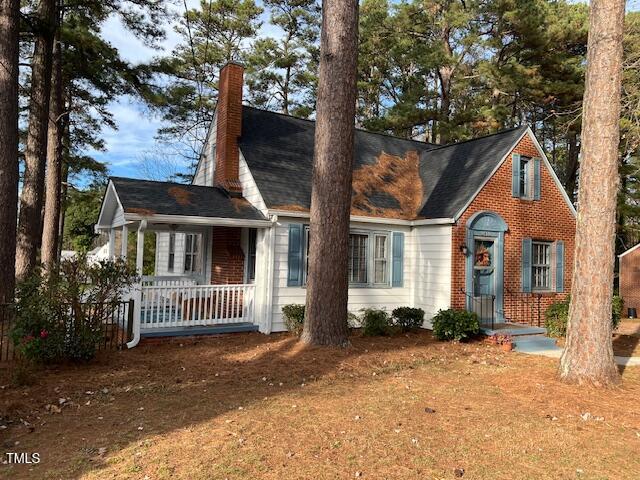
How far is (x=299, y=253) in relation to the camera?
1081cm

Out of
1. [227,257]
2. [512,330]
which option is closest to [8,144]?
[227,257]

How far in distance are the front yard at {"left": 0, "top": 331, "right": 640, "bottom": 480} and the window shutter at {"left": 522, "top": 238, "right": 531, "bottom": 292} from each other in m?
5.05

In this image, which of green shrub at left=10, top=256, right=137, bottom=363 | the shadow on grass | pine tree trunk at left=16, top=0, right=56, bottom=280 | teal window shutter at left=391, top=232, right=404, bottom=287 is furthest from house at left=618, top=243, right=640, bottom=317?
pine tree trunk at left=16, top=0, right=56, bottom=280

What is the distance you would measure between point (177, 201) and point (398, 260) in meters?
5.91

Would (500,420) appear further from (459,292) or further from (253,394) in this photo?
(459,292)

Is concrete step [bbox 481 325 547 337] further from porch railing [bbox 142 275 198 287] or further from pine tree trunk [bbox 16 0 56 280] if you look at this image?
pine tree trunk [bbox 16 0 56 280]

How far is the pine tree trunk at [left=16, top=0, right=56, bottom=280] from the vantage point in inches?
481

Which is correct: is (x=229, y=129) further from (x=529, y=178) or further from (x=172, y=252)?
(x=529, y=178)

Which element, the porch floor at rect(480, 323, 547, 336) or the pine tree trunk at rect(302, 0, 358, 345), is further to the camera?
the porch floor at rect(480, 323, 547, 336)

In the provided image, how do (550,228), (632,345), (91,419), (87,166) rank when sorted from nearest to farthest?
(91,419) < (632,345) < (550,228) < (87,166)

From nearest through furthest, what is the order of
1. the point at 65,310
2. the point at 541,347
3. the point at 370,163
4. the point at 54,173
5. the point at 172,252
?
the point at 65,310 → the point at 541,347 → the point at 370,163 → the point at 172,252 → the point at 54,173

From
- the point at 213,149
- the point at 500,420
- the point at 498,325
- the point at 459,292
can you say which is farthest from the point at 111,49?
the point at 500,420

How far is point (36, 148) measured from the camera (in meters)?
12.3

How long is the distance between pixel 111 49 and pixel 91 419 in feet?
43.3
